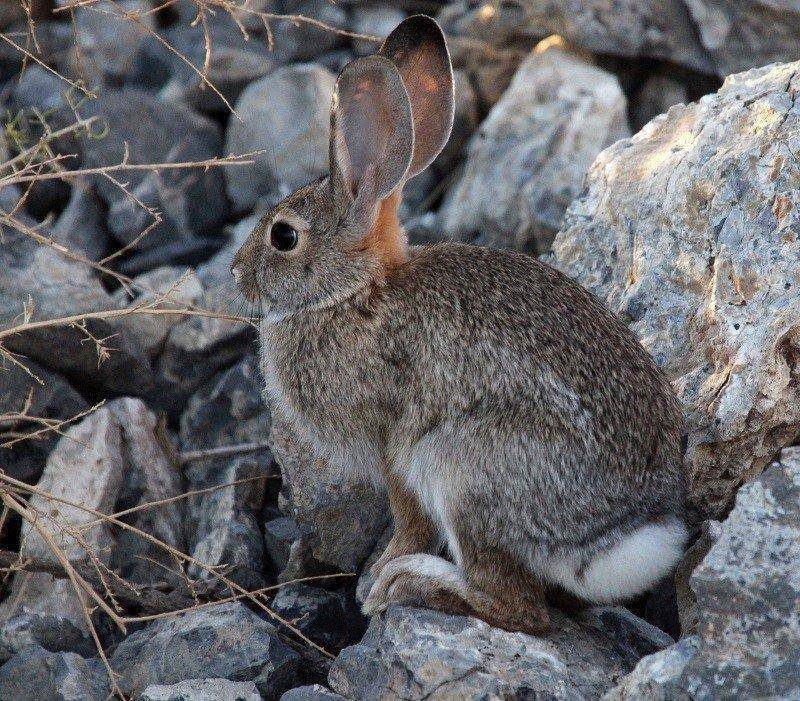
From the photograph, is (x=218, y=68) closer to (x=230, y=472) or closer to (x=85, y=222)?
(x=85, y=222)

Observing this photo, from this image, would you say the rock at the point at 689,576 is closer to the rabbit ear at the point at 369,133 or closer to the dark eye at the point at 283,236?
the rabbit ear at the point at 369,133

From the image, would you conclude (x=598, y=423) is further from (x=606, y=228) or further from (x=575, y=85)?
(x=575, y=85)

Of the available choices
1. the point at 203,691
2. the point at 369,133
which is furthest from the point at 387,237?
the point at 203,691

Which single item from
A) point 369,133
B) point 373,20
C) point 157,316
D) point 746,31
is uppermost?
point 746,31

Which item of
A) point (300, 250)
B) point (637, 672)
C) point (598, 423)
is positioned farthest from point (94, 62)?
point (637, 672)

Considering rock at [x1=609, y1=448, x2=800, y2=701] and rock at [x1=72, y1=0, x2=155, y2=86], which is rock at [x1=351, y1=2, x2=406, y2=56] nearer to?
rock at [x1=72, y1=0, x2=155, y2=86]
